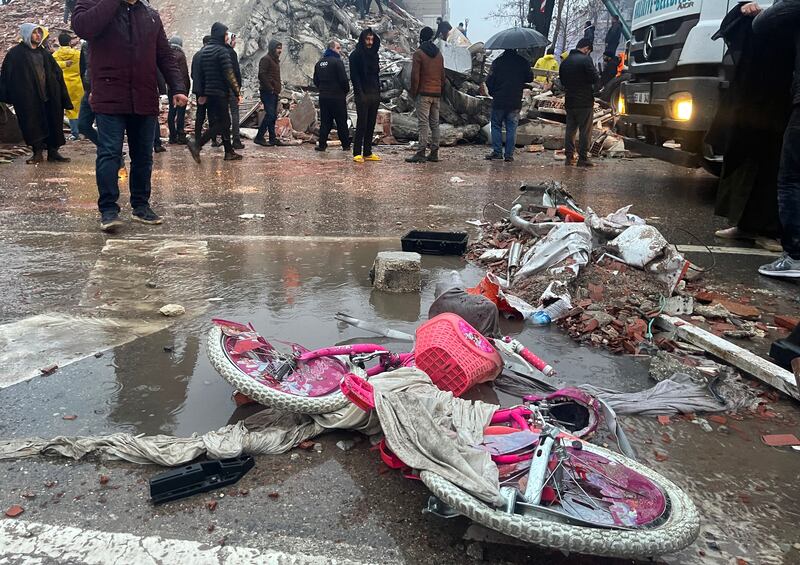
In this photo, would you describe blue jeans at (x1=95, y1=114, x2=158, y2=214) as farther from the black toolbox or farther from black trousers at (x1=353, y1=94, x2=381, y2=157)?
black trousers at (x1=353, y1=94, x2=381, y2=157)

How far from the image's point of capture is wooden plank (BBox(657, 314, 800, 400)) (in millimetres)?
2830

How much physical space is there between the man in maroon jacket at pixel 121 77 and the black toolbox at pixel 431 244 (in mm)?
2504

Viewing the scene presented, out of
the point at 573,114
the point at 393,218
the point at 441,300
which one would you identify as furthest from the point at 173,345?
the point at 573,114

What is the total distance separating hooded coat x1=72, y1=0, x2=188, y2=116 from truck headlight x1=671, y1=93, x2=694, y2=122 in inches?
199

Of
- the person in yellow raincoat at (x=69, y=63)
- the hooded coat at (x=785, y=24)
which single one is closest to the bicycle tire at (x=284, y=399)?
the hooded coat at (x=785, y=24)

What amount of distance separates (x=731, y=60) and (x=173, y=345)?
5.30m

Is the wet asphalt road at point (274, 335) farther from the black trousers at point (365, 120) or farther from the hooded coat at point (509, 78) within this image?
the hooded coat at point (509, 78)

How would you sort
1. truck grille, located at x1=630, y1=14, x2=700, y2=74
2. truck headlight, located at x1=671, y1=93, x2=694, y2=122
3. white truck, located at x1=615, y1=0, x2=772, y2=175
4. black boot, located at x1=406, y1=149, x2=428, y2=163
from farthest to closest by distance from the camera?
black boot, located at x1=406, y1=149, x2=428, y2=163
truck grille, located at x1=630, y1=14, x2=700, y2=74
truck headlight, located at x1=671, y1=93, x2=694, y2=122
white truck, located at x1=615, y1=0, x2=772, y2=175

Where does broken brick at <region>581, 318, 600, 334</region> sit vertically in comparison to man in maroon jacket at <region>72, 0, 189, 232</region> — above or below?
below

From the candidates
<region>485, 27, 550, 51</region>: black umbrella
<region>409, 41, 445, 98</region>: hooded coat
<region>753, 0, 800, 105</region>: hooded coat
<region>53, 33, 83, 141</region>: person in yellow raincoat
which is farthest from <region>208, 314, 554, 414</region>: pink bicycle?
<region>53, 33, 83, 141</region>: person in yellow raincoat

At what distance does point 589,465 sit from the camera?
2.05 m

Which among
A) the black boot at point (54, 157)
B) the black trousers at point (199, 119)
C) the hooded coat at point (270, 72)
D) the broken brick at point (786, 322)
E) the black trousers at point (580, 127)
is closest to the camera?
the broken brick at point (786, 322)

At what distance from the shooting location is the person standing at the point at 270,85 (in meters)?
13.5

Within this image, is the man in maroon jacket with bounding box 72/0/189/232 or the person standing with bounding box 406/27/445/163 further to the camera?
the person standing with bounding box 406/27/445/163
